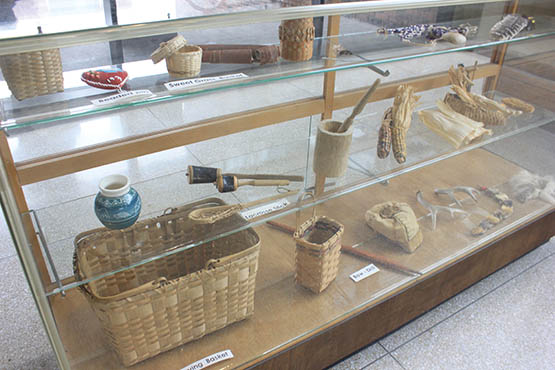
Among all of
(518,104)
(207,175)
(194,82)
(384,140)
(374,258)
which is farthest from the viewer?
(518,104)

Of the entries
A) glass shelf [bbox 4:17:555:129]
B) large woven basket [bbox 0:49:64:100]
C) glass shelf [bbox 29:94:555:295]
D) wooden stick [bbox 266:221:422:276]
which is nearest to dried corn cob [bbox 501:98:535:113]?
glass shelf [bbox 29:94:555:295]

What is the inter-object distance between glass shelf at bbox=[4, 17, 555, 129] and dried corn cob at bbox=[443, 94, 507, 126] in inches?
10.4

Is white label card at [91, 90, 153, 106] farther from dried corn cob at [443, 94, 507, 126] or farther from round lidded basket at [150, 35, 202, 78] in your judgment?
dried corn cob at [443, 94, 507, 126]

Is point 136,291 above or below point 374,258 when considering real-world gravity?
above

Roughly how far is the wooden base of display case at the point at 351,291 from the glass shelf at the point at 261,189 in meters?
0.33

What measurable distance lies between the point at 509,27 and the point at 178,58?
1.20m

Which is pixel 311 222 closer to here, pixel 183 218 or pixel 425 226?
pixel 183 218

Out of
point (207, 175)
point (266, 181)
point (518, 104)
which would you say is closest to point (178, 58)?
point (207, 175)

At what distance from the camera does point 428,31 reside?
1.55m

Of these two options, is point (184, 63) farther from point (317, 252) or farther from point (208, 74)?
point (317, 252)

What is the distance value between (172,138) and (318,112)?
21.1 inches

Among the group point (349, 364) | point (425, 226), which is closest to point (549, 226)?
point (425, 226)

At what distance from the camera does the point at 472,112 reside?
1.75 m

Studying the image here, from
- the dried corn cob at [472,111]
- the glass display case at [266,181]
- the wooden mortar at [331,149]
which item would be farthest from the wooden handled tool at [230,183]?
the dried corn cob at [472,111]
